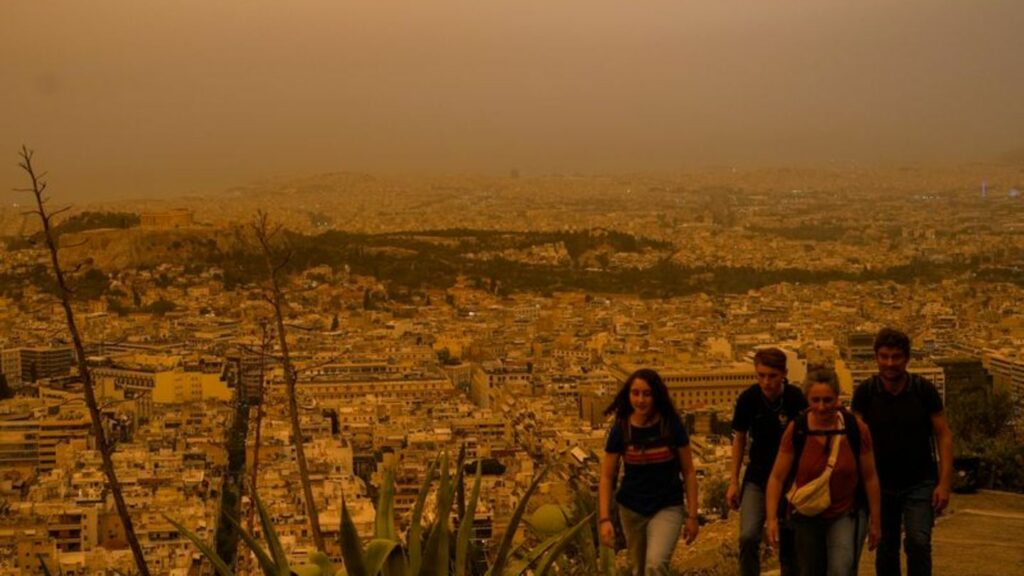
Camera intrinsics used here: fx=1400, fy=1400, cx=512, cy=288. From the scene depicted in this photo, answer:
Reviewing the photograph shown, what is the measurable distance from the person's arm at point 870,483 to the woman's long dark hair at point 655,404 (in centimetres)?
34

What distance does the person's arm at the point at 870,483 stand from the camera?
98.4 inches

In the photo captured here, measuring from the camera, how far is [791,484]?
8.34 ft

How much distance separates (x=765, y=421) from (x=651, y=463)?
27 centimetres

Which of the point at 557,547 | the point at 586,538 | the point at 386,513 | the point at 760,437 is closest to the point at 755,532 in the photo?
the point at 760,437

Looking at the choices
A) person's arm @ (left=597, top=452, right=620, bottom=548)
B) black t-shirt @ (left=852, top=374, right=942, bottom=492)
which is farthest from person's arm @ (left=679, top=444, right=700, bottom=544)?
black t-shirt @ (left=852, top=374, right=942, bottom=492)

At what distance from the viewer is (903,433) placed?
2684 millimetres

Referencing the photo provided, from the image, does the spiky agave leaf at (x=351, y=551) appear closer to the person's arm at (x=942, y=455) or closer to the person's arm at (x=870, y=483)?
the person's arm at (x=870, y=483)

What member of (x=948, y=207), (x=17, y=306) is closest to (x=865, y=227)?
(x=948, y=207)

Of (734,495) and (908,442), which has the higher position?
(908,442)

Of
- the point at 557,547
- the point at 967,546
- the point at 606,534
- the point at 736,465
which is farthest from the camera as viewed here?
the point at 967,546

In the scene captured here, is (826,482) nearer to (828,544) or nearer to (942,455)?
(828,544)

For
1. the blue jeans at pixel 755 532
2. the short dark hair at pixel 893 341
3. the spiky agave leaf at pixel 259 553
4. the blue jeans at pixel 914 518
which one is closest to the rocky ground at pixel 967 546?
the blue jeans at pixel 755 532

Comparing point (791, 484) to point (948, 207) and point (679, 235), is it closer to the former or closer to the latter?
point (948, 207)

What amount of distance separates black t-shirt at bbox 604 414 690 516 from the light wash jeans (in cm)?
2
